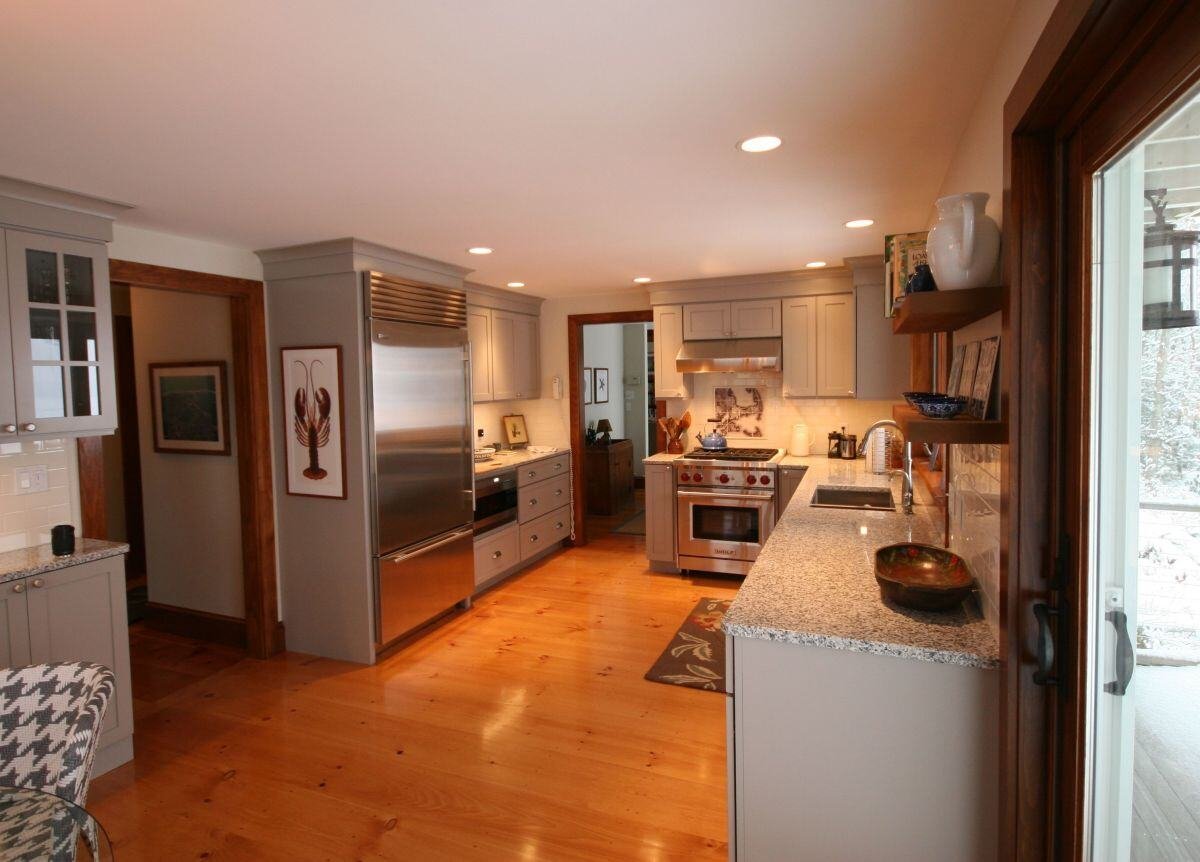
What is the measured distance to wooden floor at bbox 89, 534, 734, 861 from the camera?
7.55ft

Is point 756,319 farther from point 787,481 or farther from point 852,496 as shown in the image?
point 852,496

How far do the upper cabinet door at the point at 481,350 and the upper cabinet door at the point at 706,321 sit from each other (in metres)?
1.57

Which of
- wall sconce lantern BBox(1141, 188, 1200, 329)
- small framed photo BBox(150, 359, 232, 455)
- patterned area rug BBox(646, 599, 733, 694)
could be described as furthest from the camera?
small framed photo BBox(150, 359, 232, 455)

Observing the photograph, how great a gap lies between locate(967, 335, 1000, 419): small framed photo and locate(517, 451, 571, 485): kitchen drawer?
12.4 feet

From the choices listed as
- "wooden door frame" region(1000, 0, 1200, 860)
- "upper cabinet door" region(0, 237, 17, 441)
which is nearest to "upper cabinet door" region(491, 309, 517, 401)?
"upper cabinet door" region(0, 237, 17, 441)

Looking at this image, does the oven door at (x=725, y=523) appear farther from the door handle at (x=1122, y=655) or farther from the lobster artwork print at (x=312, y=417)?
the door handle at (x=1122, y=655)

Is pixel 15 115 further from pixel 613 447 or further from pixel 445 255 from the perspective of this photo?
pixel 613 447

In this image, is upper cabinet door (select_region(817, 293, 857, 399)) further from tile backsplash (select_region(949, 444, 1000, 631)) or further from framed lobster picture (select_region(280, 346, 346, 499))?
framed lobster picture (select_region(280, 346, 346, 499))

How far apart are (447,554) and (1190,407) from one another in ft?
12.8

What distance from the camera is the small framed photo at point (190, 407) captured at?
396 cm

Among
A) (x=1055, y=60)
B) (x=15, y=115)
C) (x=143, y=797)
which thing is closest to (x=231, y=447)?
(x=143, y=797)

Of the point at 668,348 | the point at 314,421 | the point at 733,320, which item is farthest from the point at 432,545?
the point at 733,320

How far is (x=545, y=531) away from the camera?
5.64m

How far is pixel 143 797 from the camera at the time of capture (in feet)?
8.44
